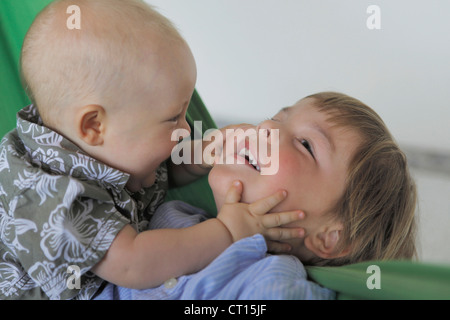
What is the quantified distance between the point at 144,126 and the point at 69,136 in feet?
0.45

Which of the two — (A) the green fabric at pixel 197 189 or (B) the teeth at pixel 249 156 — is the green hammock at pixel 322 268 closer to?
(A) the green fabric at pixel 197 189

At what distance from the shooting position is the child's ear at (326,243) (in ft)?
2.96

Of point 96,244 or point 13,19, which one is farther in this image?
point 13,19

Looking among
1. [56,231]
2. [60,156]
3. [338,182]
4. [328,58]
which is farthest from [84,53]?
[328,58]

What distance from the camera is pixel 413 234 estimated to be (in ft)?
3.28

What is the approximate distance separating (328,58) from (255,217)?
1.44 m

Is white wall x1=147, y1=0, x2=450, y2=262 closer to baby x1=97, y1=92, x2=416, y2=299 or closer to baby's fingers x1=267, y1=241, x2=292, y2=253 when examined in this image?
baby x1=97, y1=92, x2=416, y2=299

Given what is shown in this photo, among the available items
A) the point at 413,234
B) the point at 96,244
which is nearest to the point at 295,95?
the point at 413,234

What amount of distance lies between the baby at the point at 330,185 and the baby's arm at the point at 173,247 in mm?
30

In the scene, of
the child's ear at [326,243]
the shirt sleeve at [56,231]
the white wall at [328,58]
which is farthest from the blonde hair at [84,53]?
the white wall at [328,58]

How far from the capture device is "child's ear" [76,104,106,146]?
79 centimetres

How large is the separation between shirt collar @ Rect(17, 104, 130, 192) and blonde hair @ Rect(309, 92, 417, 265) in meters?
0.45

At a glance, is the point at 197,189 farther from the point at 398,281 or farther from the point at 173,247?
Answer: the point at 398,281
